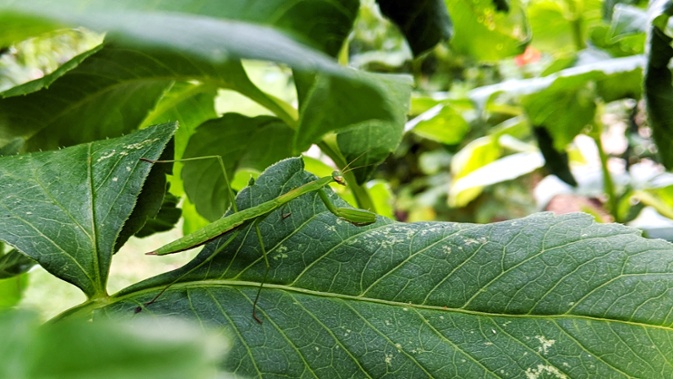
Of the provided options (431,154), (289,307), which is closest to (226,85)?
(289,307)

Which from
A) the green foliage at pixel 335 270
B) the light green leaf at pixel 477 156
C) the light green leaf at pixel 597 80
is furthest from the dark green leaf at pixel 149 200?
the light green leaf at pixel 477 156

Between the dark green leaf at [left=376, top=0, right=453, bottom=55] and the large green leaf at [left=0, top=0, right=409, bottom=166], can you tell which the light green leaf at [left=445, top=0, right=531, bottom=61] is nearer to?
the dark green leaf at [left=376, top=0, right=453, bottom=55]

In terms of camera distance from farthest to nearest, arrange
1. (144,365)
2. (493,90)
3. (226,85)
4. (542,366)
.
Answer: (493,90)
(226,85)
(542,366)
(144,365)

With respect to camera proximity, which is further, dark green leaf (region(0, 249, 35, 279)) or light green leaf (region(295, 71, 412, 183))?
dark green leaf (region(0, 249, 35, 279))

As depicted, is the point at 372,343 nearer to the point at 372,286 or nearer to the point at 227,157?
the point at 372,286

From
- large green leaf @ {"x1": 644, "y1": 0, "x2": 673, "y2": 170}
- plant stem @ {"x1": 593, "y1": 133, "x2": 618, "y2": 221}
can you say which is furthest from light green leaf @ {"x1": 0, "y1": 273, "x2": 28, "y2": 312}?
plant stem @ {"x1": 593, "y1": 133, "x2": 618, "y2": 221}

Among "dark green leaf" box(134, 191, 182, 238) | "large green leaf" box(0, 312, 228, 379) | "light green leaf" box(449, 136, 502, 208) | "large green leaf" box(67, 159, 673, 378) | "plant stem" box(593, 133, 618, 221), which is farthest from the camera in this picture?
"light green leaf" box(449, 136, 502, 208)

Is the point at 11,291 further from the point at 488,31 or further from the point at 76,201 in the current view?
the point at 488,31

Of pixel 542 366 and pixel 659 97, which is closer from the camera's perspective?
pixel 542 366
